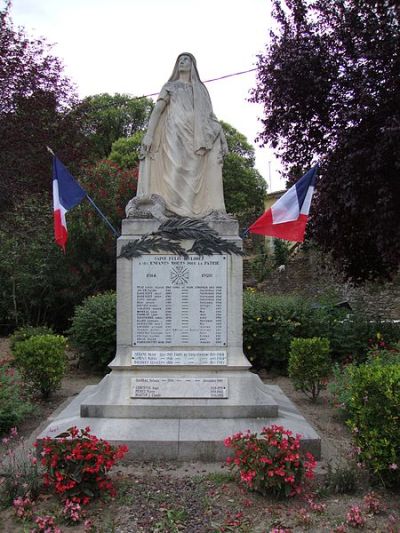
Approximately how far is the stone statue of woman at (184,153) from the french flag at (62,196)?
873 millimetres

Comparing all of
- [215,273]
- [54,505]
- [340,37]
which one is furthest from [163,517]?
[340,37]

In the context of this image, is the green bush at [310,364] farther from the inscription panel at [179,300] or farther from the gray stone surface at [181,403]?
the inscription panel at [179,300]

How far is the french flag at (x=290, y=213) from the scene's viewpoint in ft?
19.0

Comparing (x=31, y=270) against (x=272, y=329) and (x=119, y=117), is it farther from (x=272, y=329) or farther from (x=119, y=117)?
(x=119, y=117)

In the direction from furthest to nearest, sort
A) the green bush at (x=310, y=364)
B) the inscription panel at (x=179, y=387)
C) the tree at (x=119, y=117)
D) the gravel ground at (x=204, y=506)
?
the tree at (x=119, y=117), the green bush at (x=310, y=364), the inscription panel at (x=179, y=387), the gravel ground at (x=204, y=506)

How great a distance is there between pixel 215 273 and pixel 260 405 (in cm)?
145

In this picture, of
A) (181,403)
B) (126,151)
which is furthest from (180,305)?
(126,151)

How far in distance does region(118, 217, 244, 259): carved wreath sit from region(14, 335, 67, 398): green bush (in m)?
2.60

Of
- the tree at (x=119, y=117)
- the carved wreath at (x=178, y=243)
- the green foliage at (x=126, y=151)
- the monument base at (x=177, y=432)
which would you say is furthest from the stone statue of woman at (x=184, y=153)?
the tree at (x=119, y=117)

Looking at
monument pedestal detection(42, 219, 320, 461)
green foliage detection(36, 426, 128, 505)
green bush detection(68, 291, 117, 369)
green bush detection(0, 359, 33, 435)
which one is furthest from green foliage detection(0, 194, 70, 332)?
green foliage detection(36, 426, 128, 505)

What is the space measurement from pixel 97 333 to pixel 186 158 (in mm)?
4738

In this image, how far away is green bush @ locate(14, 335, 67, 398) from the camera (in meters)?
7.21

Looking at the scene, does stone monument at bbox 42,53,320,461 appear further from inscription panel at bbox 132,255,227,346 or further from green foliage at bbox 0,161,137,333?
green foliage at bbox 0,161,137,333

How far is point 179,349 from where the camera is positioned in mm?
5426
